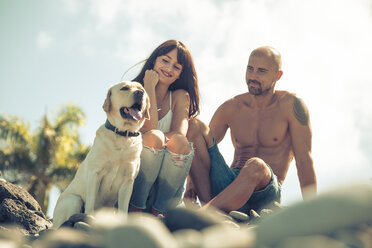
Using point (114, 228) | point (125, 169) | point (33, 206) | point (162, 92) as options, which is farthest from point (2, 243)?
point (162, 92)

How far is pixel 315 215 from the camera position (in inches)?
75.7

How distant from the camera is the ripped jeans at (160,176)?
4395mm

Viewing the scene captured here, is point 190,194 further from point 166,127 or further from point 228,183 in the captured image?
point 166,127

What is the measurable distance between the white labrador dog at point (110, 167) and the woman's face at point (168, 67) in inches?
31.7

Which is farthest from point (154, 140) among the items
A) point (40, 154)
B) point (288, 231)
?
point (40, 154)

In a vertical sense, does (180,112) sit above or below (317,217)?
above

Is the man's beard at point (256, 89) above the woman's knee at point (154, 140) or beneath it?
above

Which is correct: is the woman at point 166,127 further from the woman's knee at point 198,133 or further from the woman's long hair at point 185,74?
the woman's knee at point 198,133

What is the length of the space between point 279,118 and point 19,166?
680 inches

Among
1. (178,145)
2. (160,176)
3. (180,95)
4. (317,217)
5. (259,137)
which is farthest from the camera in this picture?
(259,137)

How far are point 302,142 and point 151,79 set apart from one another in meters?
1.95

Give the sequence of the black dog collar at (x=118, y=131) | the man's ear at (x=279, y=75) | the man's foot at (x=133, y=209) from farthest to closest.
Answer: the man's ear at (x=279, y=75), the man's foot at (x=133, y=209), the black dog collar at (x=118, y=131)

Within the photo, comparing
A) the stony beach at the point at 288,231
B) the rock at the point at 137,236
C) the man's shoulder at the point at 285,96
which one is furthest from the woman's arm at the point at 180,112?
the rock at the point at 137,236

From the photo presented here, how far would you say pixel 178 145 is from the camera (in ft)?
14.3
